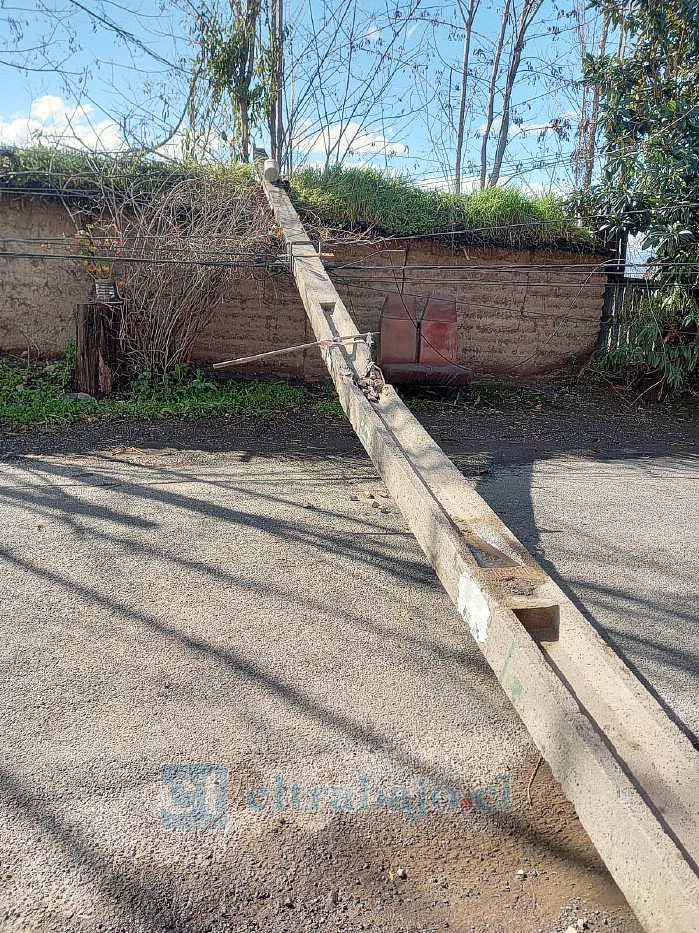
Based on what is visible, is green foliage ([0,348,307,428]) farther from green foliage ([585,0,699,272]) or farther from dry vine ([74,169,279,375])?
green foliage ([585,0,699,272])

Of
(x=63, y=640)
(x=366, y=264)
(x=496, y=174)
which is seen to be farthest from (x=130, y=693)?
(x=496, y=174)

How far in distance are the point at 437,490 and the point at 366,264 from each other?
209 inches

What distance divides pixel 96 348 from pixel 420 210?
14.0 ft

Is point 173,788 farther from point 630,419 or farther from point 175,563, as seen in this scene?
point 630,419

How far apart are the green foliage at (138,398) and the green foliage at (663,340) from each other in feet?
13.6

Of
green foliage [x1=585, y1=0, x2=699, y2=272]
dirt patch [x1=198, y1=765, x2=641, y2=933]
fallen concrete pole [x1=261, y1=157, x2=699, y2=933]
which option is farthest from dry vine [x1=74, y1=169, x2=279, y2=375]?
dirt patch [x1=198, y1=765, x2=641, y2=933]

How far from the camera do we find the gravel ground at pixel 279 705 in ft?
6.61

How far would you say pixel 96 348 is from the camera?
23.3 feet

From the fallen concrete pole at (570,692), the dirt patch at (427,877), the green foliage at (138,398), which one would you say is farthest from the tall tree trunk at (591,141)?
the dirt patch at (427,877)

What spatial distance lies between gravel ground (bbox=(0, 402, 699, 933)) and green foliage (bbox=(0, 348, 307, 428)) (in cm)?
139

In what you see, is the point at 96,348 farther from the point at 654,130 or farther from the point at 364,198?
the point at 654,130

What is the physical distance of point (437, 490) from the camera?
143 inches

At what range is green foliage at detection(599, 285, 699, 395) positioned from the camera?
27.2 feet

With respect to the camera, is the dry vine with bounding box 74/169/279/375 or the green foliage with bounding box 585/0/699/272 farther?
the green foliage with bounding box 585/0/699/272
